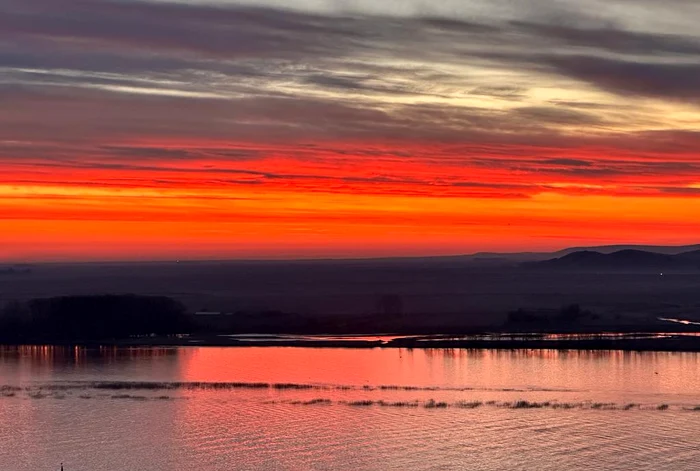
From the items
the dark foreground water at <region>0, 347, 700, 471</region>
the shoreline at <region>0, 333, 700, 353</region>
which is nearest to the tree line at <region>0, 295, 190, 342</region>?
the shoreline at <region>0, 333, 700, 353</region>

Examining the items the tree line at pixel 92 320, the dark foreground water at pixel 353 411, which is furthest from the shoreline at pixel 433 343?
the dark foreground water at pixel 353 411

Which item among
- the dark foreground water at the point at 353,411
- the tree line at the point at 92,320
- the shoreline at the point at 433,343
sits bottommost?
the dark foreground water at the point at 353,411

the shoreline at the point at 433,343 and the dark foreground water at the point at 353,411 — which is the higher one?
the shoreline at the point at 433,343

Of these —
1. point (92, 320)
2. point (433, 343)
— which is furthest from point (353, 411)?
point (92, 320)

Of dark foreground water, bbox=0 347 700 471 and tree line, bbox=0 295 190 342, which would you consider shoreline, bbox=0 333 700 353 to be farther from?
dark foreground water, bbox=0 347 700 471

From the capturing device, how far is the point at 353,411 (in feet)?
169

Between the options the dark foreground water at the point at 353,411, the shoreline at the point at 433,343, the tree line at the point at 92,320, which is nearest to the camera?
the dark foreground water at the point at 353,411

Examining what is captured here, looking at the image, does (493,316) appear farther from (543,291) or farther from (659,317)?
(543,291)

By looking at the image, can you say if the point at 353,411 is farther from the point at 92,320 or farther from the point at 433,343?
the point at 92,320

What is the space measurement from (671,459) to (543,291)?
117196mm

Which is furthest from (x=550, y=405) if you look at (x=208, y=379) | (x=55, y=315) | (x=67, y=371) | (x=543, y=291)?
(x=543, y=291)

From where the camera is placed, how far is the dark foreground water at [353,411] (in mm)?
42125

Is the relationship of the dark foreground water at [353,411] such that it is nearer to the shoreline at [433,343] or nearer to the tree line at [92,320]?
the shoreline at [433,343]

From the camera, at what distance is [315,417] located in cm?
5025
